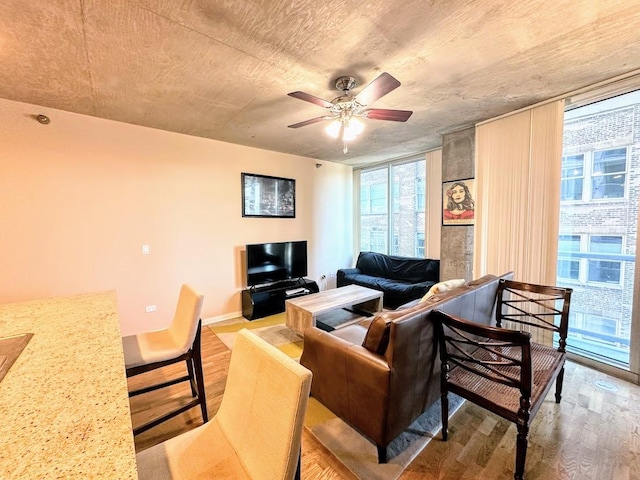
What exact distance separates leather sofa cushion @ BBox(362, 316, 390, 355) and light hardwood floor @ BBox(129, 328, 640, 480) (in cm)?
68

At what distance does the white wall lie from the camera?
267 centimetres

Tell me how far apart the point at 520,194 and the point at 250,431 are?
337cm

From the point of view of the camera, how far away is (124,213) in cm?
319

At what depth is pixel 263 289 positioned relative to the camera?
13.4 feet

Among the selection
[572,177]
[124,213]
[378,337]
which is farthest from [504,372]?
[124,213]

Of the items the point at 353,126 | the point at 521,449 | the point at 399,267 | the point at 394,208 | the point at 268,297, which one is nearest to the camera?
the point at 521,449

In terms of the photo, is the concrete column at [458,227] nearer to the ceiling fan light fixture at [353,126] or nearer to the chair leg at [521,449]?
the ceiling fan light fixture at [353,126]

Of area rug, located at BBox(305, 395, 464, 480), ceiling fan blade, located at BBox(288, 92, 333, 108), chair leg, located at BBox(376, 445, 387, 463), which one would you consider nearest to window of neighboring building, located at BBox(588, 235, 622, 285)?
area rug, located at BBox(305, 395, 464, 480)

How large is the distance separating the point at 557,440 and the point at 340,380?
147 cm

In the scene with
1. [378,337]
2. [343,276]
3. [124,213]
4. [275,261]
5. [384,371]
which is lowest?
[343,276]

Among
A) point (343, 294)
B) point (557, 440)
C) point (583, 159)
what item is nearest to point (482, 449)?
point (557, 440)

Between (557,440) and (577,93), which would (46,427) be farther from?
(577,93)

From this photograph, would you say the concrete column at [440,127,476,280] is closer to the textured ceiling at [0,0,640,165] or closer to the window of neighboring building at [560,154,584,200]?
the textured ceiling at [0,0,640,165]

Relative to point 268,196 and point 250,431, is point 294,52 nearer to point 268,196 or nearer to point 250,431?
point 250,431
